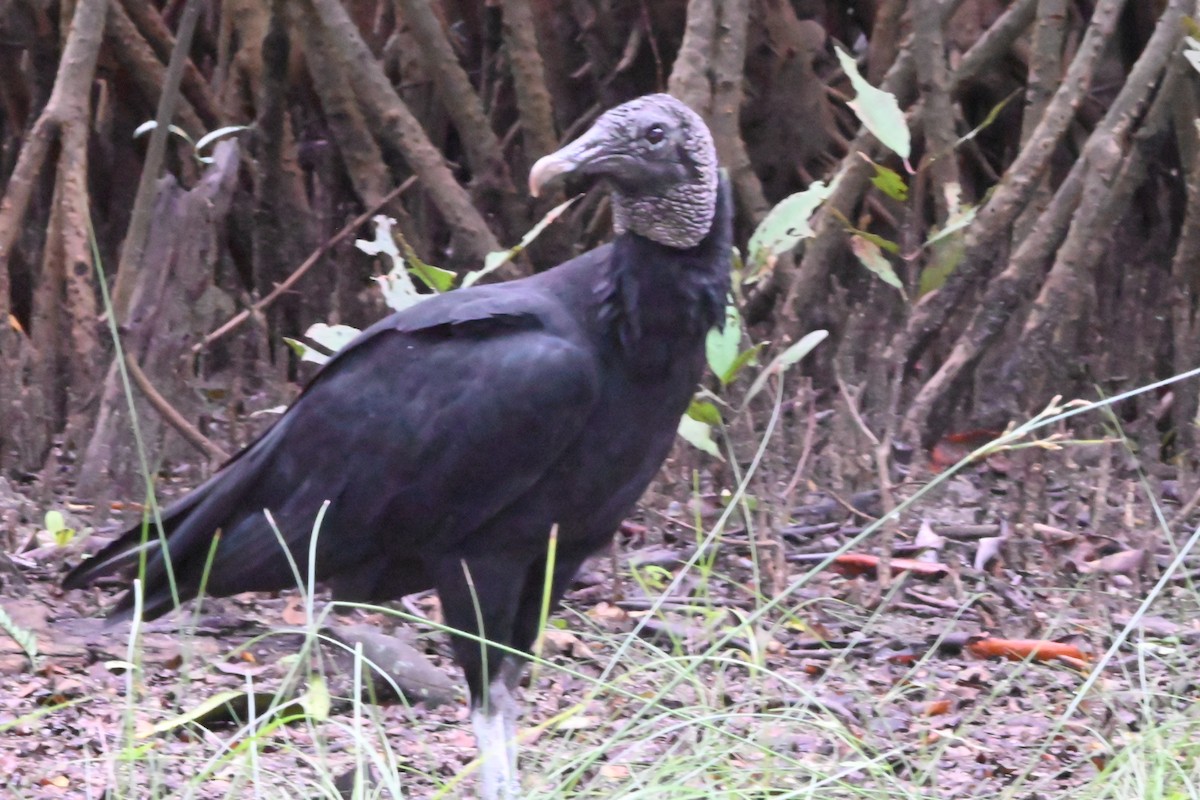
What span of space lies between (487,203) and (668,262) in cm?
225

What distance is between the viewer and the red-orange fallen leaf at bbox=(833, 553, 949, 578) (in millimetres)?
3304

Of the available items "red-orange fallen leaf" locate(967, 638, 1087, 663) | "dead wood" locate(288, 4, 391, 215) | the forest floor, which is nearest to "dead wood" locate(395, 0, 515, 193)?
"dead wood" locate(288, 4, 391, 215)

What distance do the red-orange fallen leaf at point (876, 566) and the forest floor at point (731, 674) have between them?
11 mm

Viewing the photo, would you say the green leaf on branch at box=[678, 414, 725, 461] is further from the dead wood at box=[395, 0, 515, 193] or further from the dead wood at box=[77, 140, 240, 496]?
the dead wood at box=[395, 0, 515, 193]

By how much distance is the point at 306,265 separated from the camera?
4.63 m

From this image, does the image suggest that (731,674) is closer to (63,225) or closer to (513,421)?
(513,421)

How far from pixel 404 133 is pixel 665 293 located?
6.26ft

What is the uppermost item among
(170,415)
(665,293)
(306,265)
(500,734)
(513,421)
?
(665,293)

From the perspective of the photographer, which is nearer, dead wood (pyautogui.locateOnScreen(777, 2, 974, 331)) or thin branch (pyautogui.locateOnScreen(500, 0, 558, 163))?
dead wood (pyautogui.locateOnScreen(777, 2, 974, 331))

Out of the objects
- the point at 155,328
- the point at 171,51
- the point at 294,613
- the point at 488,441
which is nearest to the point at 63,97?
the point at 155,328

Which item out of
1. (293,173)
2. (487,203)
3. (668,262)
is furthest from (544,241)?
(668,262)

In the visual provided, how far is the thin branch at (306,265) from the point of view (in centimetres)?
445

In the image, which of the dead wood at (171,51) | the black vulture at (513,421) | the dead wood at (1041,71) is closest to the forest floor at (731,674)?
the black vulture at (513,421)

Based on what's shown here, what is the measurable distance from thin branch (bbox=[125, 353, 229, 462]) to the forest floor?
15.7 inches
